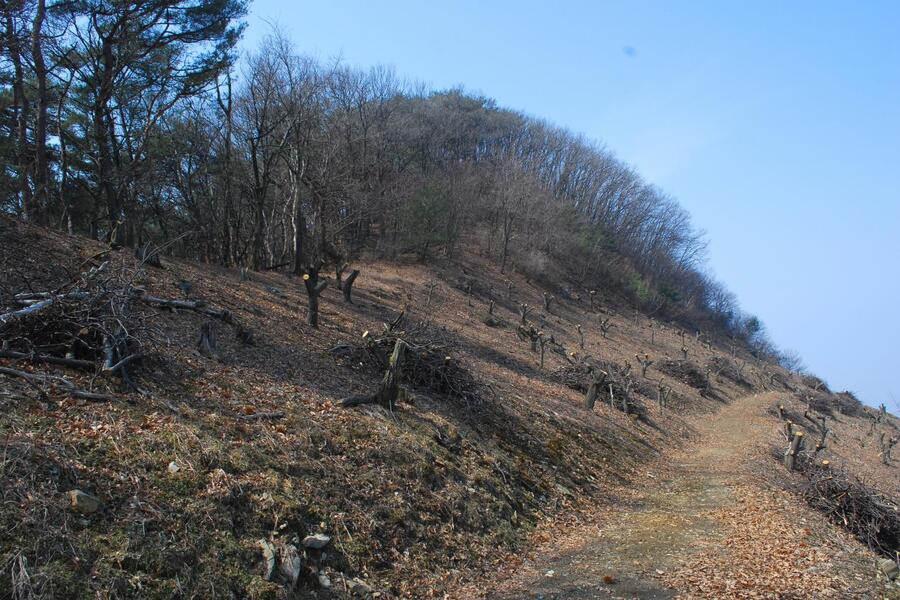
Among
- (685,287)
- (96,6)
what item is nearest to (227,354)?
(96,6)

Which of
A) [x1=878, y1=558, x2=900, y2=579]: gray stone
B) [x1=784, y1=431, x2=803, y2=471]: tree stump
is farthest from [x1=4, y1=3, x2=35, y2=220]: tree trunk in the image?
[x1=784, y1=431, x2=803, y2=471]: tree stump

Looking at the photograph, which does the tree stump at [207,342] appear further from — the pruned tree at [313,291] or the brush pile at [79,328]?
the pruned tree at [313,291]

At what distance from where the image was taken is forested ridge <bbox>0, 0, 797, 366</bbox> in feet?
55.3

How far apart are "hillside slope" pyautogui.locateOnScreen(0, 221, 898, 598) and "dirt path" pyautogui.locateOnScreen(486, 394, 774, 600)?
0.36 m

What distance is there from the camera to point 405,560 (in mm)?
5570

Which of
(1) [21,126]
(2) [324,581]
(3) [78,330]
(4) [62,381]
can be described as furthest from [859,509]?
(1) [21,126]

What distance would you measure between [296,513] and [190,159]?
75.6 feet

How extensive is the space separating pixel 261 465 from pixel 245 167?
23428mm

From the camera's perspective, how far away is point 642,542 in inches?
281

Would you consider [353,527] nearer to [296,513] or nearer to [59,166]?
[296,513]

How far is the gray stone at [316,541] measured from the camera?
16.5ft

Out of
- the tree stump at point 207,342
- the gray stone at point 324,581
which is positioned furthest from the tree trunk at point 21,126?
the gray stone at point 324,581

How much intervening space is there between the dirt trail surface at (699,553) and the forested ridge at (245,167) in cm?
622

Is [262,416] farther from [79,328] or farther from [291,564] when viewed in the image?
[291,564]
